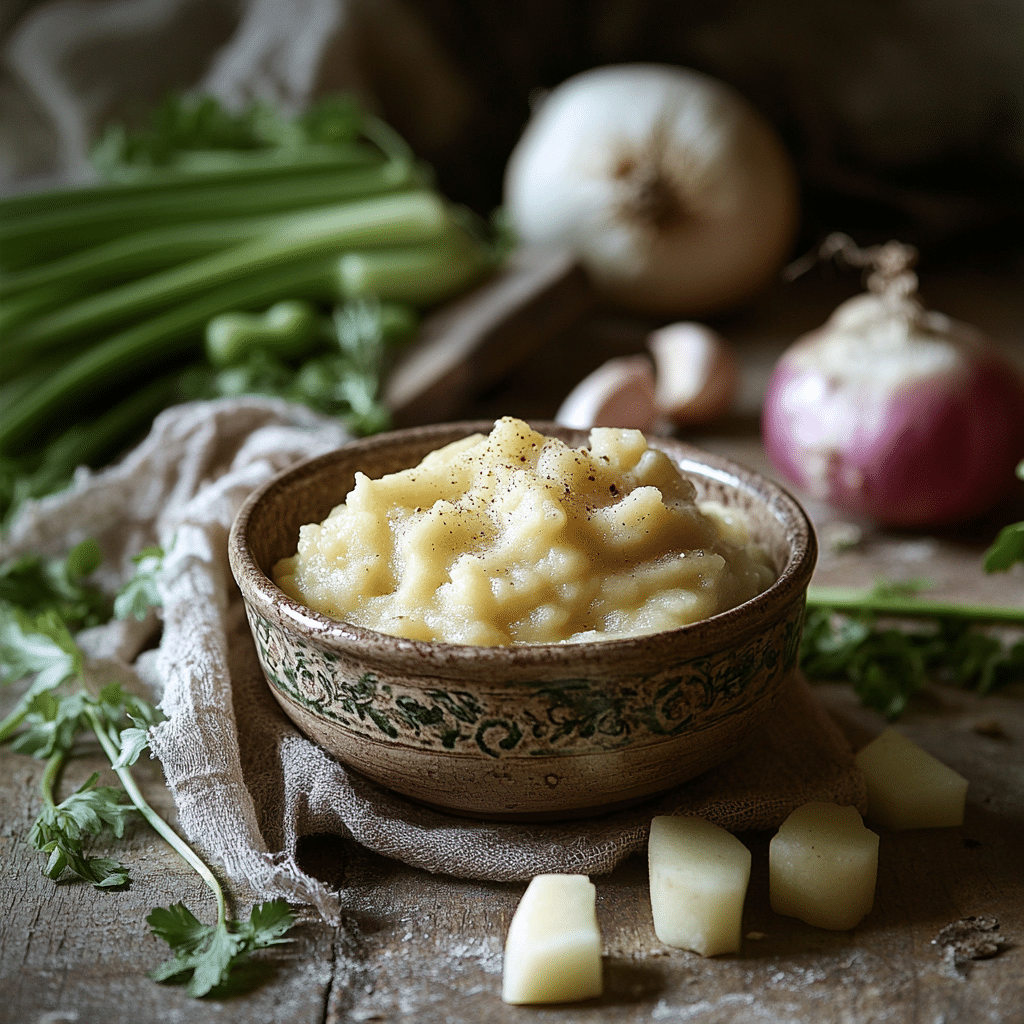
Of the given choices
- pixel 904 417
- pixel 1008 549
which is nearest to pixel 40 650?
pixel 1008 549

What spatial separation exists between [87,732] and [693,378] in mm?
1898

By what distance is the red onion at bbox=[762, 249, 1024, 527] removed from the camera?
265cm

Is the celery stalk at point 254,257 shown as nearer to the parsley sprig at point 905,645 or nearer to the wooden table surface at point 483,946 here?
the wooden table surface at point 483,946

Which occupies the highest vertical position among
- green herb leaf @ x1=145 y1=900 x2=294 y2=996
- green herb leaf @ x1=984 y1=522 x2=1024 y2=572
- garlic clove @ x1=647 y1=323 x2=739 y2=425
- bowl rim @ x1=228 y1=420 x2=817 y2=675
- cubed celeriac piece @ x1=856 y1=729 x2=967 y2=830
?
bowl rim @ x1=228 y1=420 x2=817 y2=675

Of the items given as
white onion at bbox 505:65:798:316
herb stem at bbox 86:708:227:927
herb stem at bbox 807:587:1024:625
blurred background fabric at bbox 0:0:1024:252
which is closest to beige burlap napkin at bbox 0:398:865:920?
herb stem at bbox 86:708:227:927

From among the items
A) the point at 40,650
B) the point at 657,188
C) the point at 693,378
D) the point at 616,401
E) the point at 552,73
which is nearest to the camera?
the point at 40,650

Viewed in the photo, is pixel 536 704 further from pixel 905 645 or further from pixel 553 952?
pixel 905 645

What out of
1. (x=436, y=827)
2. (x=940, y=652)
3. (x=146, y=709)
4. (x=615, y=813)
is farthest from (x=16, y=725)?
(x=940, y=652)

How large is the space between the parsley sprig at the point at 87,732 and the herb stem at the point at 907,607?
1.18m

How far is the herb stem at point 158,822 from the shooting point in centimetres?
151

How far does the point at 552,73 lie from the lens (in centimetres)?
494

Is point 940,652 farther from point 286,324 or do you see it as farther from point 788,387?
point 286,324

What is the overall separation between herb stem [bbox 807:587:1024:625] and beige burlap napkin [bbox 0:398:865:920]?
1.11ft

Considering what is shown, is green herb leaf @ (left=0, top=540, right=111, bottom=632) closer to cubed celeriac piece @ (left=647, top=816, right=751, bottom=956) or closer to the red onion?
cubed celeriac piece @ (left=647, top=816, right=751, bottom=956)
